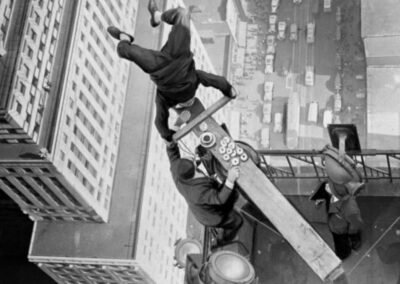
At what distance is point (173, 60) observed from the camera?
9.11 metres

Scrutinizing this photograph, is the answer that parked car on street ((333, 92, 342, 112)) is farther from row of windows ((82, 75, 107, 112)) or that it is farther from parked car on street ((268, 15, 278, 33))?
row of windows ((82, 75, 107, 112))

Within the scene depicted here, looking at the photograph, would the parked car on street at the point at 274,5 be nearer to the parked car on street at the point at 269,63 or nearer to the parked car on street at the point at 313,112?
the parked car on street at the point at 269,63

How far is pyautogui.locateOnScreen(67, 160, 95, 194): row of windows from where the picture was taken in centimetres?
3609

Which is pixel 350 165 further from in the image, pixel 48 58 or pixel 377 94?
pixel 377 94

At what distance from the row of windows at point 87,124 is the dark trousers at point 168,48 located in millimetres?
28296

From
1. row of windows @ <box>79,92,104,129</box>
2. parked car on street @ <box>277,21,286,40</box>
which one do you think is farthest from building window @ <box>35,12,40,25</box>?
parked car on street @ <box>277,21,286,40</box>

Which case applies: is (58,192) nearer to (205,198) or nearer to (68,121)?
(68,121)

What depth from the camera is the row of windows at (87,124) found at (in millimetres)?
37206

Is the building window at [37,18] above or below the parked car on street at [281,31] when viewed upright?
below

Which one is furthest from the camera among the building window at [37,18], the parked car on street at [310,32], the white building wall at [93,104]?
the parked car on street at [310,32]

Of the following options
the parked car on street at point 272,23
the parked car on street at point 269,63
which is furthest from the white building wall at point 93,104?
the parked car on street at point 272,23

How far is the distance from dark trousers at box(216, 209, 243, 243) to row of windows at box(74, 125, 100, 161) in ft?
89.4

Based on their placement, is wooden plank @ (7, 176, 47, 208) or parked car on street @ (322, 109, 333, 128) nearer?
wooden plank @ (7, 176, 47, 208)

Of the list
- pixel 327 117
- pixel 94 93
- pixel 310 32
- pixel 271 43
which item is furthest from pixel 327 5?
pixel 94 93
